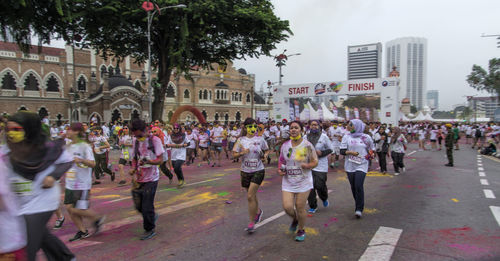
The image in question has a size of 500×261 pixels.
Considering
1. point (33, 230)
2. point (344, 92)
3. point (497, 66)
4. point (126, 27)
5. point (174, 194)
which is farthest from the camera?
point (497, 66)

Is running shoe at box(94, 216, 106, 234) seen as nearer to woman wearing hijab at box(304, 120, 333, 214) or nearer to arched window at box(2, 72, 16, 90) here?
woman wearing hijab at box(304, 120, 333, 214)

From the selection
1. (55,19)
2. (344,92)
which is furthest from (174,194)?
(344,92)

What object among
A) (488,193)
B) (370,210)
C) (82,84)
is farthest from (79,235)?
(82,84)

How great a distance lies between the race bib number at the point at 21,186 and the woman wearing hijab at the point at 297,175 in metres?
3.32

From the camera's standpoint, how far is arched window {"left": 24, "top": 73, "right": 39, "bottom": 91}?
1510 inches

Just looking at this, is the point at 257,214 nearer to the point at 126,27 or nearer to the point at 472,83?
the point at 126,27

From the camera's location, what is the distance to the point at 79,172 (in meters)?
5.09

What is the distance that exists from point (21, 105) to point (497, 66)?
168 ft

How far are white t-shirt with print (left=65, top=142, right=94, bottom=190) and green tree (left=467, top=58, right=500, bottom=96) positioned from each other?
3689cm

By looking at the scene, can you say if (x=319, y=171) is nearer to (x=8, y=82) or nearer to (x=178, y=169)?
(x=178, y=169)

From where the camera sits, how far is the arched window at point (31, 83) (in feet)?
126

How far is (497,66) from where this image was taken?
30.8 m

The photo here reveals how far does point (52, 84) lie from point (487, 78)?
49453mm

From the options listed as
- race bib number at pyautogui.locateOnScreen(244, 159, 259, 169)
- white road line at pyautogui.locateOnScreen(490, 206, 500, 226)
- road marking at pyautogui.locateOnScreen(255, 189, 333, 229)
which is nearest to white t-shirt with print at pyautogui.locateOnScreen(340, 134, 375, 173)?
road marking at pyautogui.locateOnScreen(255, 189, 333, 229)
